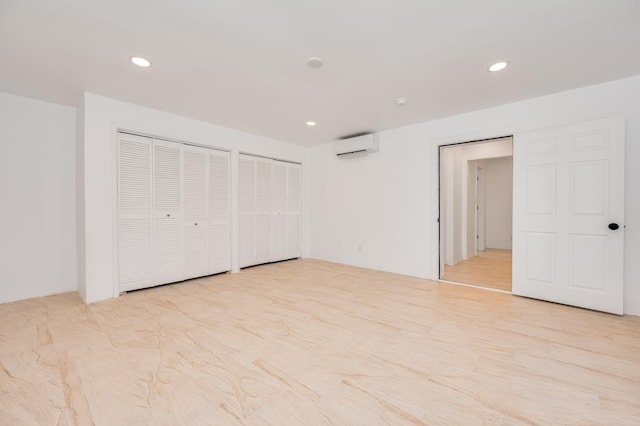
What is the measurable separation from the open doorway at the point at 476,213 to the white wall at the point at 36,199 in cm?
563

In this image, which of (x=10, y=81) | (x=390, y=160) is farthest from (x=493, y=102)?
(x=10, y=81)

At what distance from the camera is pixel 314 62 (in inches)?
98.7

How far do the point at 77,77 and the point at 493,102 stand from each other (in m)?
5.01

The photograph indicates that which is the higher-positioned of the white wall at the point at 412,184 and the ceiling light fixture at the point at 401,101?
the ceiling light fixture at the point at 401,101

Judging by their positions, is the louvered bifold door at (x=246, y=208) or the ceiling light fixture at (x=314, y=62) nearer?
the ceiling light fixture at (x=314, y=62)

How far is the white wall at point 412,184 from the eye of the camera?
2.91 meters

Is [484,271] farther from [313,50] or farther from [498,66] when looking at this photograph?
[313,50]

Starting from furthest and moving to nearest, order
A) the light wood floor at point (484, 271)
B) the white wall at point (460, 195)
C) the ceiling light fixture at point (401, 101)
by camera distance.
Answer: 1. the white wall at point (460, 195)
2. the light wood floor at point (484, 271)
3. the ceiling light fixture at point (401, 101)

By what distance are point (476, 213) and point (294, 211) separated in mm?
5064

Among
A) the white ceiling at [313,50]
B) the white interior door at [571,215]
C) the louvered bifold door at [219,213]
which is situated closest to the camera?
the white ceiling at [313,50]

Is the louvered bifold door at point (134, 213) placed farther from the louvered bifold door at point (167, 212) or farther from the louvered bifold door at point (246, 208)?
the louvered bifold door at point (246, 208)

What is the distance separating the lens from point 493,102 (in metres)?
3.55

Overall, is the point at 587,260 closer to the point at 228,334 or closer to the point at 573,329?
the point at 573,329

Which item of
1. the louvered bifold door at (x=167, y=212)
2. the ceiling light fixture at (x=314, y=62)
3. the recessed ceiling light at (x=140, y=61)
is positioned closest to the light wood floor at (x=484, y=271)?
the ceiling light fixture at (x=314, y=62)
